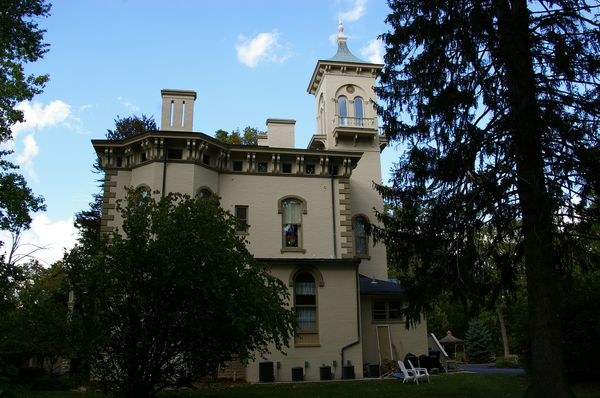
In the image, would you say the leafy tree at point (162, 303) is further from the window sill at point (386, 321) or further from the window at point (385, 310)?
the window at point (385, 310)

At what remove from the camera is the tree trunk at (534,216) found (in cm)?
1015

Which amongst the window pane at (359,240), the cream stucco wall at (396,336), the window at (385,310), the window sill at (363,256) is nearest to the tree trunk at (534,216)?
the cream stucco wall at (396,336)

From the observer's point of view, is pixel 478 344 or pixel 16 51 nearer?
pixel 16 51

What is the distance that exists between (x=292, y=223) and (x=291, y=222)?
0.22 ft

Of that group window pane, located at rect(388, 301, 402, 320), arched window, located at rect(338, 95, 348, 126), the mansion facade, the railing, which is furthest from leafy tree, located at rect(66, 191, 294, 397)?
arched window, located at rect(338, 95, 348, 126)

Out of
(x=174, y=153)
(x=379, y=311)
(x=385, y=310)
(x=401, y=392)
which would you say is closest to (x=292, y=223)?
(x=379, y=311)

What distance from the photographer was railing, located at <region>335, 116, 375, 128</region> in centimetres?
2881

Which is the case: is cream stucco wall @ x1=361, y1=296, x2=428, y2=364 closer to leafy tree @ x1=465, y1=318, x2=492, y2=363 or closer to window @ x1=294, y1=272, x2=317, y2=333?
window @ x1=294, y1=272, x2=317, y2=333

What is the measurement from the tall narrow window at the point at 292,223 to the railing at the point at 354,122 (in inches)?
253

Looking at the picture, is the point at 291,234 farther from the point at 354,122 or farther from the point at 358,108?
the point at 358,108

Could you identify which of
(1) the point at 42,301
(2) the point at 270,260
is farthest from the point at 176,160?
(1) the point at 42,301

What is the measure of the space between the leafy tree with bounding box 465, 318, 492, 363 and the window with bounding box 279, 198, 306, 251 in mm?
26813

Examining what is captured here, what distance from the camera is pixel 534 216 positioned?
1059cm

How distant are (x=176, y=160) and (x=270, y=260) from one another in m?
6.20
